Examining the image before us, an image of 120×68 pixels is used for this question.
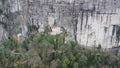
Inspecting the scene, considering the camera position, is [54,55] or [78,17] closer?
[54,55]

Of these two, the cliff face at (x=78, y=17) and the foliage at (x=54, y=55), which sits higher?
the cliff face at (x=78, y=17)

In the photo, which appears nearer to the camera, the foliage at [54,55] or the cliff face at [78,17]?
the foliage at [54,55]

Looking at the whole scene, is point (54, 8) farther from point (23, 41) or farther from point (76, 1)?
point (23, 41)

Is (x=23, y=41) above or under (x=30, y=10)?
under

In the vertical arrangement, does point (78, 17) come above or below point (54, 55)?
above

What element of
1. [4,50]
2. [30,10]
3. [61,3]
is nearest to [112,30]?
[61,3]

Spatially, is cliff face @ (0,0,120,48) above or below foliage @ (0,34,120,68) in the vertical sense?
above

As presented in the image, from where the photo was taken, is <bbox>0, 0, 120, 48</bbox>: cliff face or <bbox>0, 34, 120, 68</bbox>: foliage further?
<bbox>0, 0, 120, 48</bbox>: cliff face

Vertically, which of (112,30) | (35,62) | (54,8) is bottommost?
(35,62)
